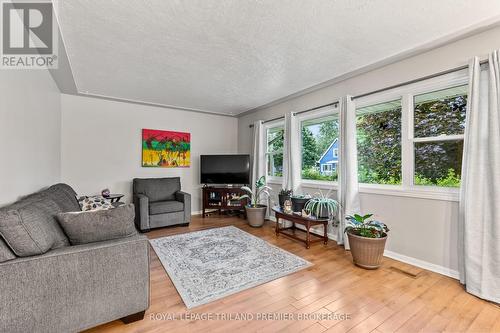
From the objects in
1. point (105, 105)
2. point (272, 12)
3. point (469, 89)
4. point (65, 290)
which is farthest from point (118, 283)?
point (105, 105)

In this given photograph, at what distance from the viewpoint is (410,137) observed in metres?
2.67

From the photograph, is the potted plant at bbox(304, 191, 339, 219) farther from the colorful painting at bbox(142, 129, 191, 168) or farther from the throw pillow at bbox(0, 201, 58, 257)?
the colorful painting at bbox(142, 129, 191, 168)

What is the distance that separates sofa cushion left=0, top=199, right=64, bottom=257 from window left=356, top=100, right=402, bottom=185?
3.36 metres

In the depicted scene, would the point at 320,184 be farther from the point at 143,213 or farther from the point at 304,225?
the point at 143,213

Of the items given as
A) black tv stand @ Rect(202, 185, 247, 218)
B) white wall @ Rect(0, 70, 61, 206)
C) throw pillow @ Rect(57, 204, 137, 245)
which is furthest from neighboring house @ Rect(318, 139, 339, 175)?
white wall @ Rect(0, 70, 61, 206)

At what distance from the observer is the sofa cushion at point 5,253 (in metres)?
1.22

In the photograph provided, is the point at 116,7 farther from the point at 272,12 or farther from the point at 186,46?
the point at 272,12

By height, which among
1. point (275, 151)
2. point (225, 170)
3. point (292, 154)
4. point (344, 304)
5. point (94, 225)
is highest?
point (275, 151)

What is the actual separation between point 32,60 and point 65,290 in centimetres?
231

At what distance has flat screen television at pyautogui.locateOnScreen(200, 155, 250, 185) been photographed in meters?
4.90

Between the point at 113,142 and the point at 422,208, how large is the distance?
4.95m

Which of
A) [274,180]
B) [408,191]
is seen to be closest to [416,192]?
[408,191]

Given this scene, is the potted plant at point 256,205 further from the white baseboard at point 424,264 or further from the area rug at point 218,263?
the white baseboard at point 424,264

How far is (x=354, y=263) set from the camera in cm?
260
